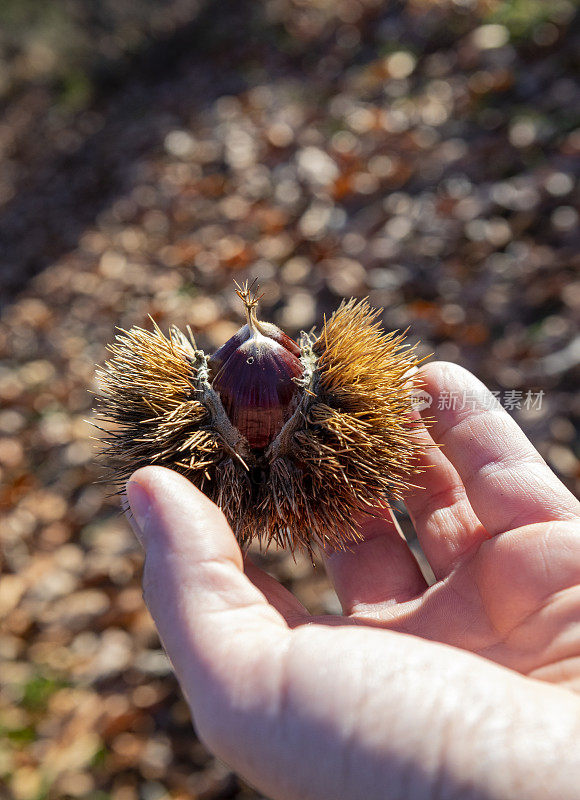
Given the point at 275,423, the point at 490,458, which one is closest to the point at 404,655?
the point at 275,423

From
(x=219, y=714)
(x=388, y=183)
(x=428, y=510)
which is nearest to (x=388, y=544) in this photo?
(x=428, y=510)

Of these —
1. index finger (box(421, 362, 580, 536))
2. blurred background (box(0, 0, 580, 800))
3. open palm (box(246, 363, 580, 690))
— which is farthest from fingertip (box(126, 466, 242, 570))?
blurred background (box(0, 0, 580, 800))

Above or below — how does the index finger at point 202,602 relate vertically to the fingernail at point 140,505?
below

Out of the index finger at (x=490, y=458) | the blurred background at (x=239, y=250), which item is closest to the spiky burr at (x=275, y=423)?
the index finger at (x=490, y=458)

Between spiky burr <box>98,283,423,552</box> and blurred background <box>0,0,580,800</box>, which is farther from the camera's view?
blurred background <box>0,0,580,800</box>

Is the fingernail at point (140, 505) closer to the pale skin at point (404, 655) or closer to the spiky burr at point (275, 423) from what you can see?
the pale skin at point (404, 655)

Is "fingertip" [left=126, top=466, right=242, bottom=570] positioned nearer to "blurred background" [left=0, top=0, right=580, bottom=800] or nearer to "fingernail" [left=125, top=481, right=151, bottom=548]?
"fingernail" [left=125, top=481, right=151, bottom=548]
